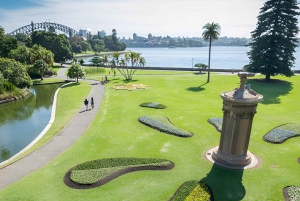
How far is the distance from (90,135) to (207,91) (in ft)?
90.5

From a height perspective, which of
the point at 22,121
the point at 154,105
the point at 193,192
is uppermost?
the point at 154,105

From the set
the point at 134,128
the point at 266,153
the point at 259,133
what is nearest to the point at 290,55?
the point at 259,133

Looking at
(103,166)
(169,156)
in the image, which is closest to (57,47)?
(103,166)

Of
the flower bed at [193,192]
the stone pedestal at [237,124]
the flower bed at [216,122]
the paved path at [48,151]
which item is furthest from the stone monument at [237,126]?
the paved path at [48,151]

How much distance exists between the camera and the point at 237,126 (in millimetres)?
17234

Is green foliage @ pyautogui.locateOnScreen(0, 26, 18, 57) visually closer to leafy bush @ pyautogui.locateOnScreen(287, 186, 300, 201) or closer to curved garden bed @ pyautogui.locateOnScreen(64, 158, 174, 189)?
curved garden bed @ pyautogui.locateOnScreen(64, 158, 174, 189)

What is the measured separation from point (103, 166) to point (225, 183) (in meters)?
9.09

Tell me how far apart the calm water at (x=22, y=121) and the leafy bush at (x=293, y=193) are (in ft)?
75.1

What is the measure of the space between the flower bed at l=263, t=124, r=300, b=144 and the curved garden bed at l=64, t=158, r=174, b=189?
36.4ft

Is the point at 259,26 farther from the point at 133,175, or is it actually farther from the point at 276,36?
the point at 133,175

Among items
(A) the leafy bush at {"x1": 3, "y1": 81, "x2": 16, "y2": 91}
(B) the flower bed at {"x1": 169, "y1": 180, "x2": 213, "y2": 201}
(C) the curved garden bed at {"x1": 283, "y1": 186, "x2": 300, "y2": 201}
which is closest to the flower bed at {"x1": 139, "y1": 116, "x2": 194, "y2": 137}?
(B) the flower bed at {"x1": 169, "y1": 180, "x2": 213, "y2": 201}

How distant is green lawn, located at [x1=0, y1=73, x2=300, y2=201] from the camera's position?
49.0 feet

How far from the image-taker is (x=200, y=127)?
25.8 metres

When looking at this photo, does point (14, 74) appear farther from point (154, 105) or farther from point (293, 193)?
point (293, 193)
